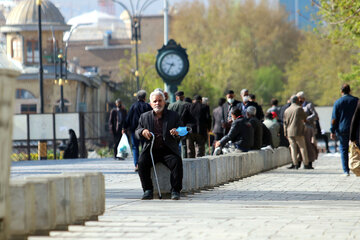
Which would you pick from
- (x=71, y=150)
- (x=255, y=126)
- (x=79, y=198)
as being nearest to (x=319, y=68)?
(x=71, y=150)

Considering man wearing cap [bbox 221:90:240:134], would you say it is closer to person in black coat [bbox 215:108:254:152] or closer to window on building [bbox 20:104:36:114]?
person in black coat [bbox 215:108:254:152]

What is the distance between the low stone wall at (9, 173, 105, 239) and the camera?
7.96 metres

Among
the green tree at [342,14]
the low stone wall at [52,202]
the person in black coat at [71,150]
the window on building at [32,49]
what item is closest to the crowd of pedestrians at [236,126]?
the green tree at [342,14]

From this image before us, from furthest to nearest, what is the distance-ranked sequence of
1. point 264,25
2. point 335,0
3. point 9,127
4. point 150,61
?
point 264,25 < point 150,61 < point 335,0 < point 9,127

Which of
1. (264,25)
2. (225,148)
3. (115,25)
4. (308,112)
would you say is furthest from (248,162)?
(115,25)

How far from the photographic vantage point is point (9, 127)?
7.43 m

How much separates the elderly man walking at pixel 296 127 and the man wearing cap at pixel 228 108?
136 cm

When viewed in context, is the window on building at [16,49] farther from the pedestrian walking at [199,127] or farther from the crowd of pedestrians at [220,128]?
the pedestrian walking at [199,127]

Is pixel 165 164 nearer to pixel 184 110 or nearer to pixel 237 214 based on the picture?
pixel 237 214

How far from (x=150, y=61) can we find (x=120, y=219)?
66025mm

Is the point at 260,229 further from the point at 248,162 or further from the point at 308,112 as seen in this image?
the point at 308,112

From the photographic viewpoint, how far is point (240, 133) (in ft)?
69.6

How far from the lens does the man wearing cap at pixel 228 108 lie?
23406 mm

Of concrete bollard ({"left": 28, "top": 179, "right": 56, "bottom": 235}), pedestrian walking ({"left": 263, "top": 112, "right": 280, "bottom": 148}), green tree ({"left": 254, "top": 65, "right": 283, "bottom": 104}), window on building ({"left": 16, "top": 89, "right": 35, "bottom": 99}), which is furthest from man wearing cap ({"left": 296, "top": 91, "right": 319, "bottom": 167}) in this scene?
green tree ({"left": 254, "top": 65, "right": 283, "bottom": 104})
